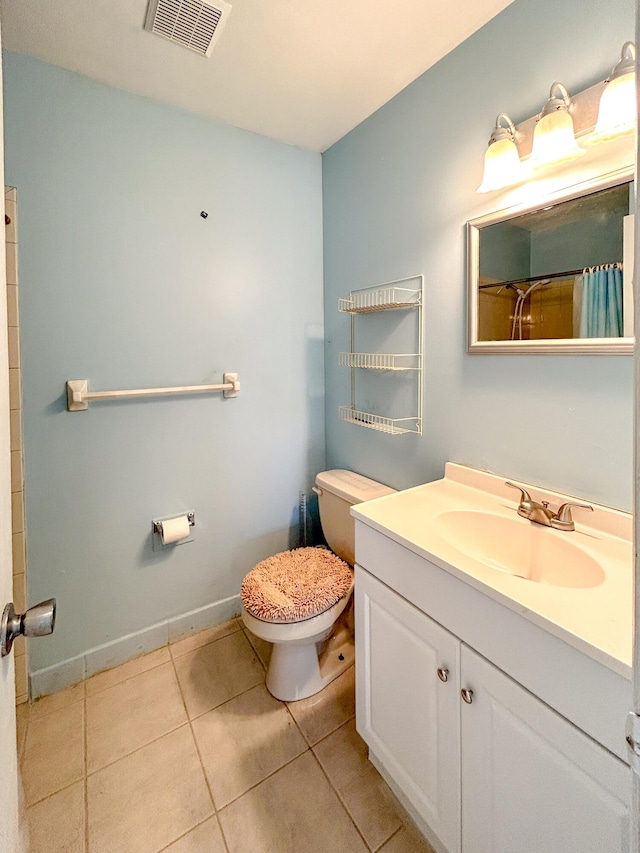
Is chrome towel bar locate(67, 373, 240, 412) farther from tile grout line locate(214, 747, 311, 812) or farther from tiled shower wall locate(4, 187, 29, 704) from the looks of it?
tile grout line locate(214, 747, 311, 812)

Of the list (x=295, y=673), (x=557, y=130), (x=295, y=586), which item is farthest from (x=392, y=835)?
(x=557, y=130)

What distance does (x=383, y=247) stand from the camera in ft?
5.29

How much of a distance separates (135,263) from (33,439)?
76 centimetres

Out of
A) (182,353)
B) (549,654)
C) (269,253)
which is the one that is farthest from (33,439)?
(549,654)

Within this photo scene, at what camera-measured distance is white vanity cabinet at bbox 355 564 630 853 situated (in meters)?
0.64

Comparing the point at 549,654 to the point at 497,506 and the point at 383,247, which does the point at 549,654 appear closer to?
the point at 497,506

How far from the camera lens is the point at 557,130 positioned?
96cm

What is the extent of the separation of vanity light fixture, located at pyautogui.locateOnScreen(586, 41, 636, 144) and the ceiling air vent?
105cm

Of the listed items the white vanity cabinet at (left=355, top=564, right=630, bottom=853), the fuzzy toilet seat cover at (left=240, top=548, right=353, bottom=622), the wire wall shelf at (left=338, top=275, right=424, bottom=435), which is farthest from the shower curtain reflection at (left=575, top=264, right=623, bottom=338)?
the fuzzy toilet seat cover at (left=240, top=548, right=353, bottom=622)

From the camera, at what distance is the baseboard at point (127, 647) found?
58.7 inches

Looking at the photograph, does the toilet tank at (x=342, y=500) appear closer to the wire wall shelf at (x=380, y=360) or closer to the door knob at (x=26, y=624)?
the wire wall shelf at (x=380, y=360)

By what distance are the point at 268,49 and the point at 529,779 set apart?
2072 millimetres

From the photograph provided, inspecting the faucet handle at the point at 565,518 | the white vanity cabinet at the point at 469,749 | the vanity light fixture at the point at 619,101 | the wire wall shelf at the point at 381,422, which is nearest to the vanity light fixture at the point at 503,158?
the vanity light fixture at the point at 619,101

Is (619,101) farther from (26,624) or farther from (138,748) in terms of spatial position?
(138,748)
